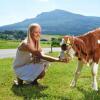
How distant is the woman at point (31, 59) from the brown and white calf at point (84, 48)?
0.84 meters

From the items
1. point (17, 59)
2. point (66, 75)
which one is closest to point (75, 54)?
point (17, 59)

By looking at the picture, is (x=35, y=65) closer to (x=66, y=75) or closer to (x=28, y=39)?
(x=28, y=39)

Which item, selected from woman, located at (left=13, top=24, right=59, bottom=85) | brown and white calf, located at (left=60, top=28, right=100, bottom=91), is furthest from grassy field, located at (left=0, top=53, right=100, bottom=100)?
brown and white calf, located at (left=60, top=28, right=100, bottom=91)

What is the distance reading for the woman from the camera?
11.0 metres

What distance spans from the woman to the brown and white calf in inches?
33.2

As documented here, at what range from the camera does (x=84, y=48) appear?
1045 centimetres

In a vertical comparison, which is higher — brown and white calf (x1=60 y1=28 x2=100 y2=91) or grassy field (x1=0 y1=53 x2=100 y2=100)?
brown and white calf (x1=60 y1=28 x2=100 y2=91)

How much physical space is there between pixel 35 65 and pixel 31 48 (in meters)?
0.56

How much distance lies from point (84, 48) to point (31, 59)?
1.66 metres

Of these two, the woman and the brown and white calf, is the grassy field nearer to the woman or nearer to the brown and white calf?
the woman

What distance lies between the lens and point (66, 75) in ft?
46.9

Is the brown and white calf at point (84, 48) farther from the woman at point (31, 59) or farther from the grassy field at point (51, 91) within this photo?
the woman at point (31, 59)

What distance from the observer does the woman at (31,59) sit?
35.9 feet

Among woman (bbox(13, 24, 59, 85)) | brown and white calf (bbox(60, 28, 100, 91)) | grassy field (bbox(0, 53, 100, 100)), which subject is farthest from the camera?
woman (bbox(13, 24, 59, 85))
